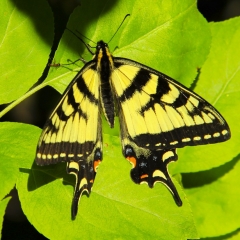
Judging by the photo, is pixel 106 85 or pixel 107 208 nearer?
pixel 107 208

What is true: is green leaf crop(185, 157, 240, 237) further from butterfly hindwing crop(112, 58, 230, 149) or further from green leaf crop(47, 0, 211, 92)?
green leaf crop(47, 0, 211, 92)

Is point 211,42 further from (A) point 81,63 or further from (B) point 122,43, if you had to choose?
(A) point 81,63

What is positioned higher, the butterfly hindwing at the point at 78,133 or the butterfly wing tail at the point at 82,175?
the butterfly hindwing at the point at 78,133

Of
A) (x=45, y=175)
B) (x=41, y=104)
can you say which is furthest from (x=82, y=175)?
(x=41, y=104)

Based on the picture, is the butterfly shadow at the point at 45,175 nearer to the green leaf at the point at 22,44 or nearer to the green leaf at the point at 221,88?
the green leaf at the point at 22,44

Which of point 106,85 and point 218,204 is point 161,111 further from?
point 218,204

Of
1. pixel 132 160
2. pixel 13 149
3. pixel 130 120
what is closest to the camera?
pixel 13 149

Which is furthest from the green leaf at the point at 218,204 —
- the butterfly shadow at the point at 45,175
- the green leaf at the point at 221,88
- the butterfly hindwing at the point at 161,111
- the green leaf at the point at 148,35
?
the butterfly shadow at the point at 45,175
